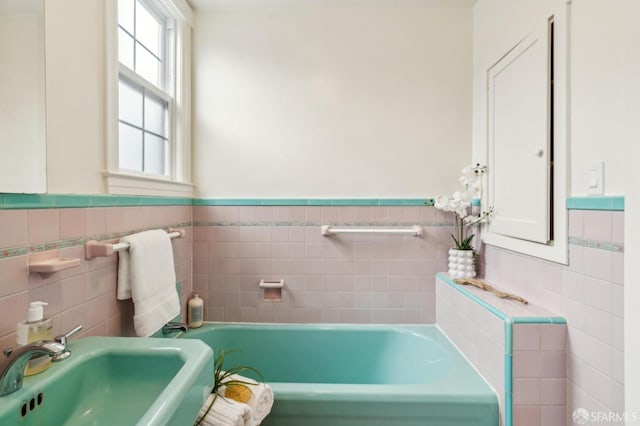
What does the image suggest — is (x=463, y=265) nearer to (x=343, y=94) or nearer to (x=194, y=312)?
(x=343, y=94)

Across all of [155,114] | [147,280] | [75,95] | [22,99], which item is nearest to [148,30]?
[155,114]

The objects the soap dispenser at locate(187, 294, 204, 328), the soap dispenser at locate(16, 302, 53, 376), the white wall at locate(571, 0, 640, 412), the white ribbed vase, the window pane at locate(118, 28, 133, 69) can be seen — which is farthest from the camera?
the soap dispenser at locate(187, 294, 204, 328)

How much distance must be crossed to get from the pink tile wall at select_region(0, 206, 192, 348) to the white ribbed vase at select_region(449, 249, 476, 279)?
1.69 m

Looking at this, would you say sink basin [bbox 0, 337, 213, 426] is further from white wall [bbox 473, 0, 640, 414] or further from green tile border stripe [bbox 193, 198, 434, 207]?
white wall [bbox 473, 0, 640, 414]

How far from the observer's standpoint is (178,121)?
195cm

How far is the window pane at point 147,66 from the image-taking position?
5.47 feet

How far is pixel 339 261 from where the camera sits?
204cm

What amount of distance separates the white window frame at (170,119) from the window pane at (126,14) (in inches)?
7.4

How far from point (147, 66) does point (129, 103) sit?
0.31m

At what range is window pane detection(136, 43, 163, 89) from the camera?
167cm

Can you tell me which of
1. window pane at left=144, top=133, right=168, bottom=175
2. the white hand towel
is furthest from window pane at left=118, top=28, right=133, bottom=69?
the white hand towel

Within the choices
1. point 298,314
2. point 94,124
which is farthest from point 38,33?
point 298,314

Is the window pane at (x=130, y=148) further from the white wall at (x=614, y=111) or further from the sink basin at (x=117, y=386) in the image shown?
the white wall at (x=614, y=111)

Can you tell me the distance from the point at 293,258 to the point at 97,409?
4.08 ft
